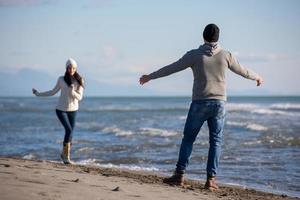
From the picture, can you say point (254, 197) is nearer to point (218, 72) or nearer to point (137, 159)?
point (218, 72)

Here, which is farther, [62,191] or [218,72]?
[218,72]

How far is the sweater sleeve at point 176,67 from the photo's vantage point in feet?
22.8

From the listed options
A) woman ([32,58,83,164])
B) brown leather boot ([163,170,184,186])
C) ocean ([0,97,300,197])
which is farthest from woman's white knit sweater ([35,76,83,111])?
brown leather boot ([163,170,184,186])

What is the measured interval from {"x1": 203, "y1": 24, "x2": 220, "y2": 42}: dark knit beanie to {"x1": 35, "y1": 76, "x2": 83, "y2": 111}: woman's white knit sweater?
3333 mm

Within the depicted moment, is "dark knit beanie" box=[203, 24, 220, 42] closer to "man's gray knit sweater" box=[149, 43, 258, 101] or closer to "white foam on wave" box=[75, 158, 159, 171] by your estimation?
"man's gray knit sweater" box=[149, 43, 258, 101]

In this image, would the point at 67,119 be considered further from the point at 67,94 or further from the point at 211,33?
the point at 211,33

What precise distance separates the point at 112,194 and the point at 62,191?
0.51 meters

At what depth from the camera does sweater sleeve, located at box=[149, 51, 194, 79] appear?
6949mm

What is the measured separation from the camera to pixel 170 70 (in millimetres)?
6992

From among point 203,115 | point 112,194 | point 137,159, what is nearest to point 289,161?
point 137,159

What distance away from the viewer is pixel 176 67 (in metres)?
6.98

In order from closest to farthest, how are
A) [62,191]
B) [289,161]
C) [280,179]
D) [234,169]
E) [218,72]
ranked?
[62,191] < [218,72] < [280,179] < [234,169] < [289,161]

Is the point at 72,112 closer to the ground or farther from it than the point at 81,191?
farther from it

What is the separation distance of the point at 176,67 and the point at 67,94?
3.14m
